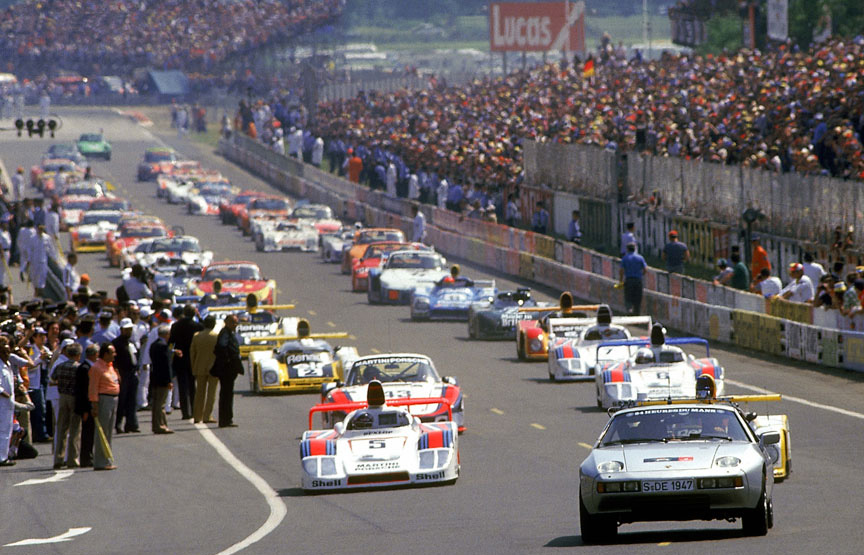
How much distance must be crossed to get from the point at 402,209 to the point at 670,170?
57.1 feet

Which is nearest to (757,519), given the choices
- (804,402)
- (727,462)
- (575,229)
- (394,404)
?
(727,462)

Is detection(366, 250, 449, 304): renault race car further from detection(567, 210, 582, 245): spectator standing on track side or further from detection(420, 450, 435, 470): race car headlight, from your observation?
detection(420, 450, 435, 470): race car headlight

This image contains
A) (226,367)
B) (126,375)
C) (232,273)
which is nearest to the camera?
(126,375)

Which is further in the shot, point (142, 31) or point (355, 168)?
point (142, 31)

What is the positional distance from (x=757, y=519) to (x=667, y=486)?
2.50 ft

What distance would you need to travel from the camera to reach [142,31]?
12238 centimetres

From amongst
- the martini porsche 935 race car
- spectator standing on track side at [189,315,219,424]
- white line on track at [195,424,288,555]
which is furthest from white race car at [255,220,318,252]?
white line on track at [195,424,288,555]

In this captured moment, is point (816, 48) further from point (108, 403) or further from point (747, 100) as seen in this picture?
point (108, 403)

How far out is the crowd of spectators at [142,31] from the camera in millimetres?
119125

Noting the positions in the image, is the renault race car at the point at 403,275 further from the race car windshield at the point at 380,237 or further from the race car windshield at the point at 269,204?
the race car windshield at the point at 269,204

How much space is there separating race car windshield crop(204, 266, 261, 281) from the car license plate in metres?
25.2

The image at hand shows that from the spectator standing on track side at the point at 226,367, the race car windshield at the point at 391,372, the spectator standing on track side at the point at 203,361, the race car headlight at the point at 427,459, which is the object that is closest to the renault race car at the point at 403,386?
the race car windshield at the point at 391,372

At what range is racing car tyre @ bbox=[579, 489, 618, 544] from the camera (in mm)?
12891

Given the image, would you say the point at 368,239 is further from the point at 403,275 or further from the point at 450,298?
the point at 450,298
